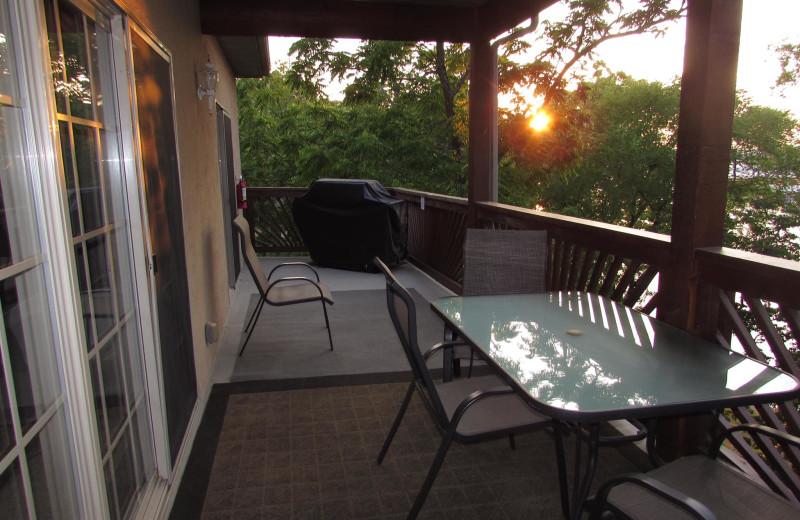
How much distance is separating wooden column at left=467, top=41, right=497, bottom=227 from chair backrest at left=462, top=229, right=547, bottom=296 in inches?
68.5

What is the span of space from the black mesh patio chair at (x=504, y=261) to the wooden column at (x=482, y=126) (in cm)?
174

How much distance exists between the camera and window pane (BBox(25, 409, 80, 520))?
1.12 metres

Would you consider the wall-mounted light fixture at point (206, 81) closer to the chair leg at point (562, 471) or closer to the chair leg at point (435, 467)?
the chair leg at point (435, 467)

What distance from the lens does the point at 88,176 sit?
1.60 metres

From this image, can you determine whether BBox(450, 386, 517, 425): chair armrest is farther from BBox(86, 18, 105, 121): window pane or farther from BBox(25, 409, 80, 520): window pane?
BBox(86, 18, 105, 121): window pane

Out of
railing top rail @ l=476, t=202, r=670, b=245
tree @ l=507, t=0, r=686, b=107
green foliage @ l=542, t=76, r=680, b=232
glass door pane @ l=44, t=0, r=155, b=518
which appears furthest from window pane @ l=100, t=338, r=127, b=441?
green foliage @ l=542, t=76, r=680, b=232

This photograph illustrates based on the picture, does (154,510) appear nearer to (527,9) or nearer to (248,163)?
(527,9)

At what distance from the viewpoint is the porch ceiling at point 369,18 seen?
3805 millimetres

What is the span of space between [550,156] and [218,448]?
10.8 m

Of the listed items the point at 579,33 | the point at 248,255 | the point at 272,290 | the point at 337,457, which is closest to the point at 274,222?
the point at 272,290

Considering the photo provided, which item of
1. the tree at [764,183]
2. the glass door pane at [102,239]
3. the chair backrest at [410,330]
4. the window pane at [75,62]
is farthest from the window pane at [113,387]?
the tree at [764,183]

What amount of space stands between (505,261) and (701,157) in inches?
42.5

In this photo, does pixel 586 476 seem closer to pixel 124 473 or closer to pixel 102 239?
pixel 124 473

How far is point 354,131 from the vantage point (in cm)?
1359
